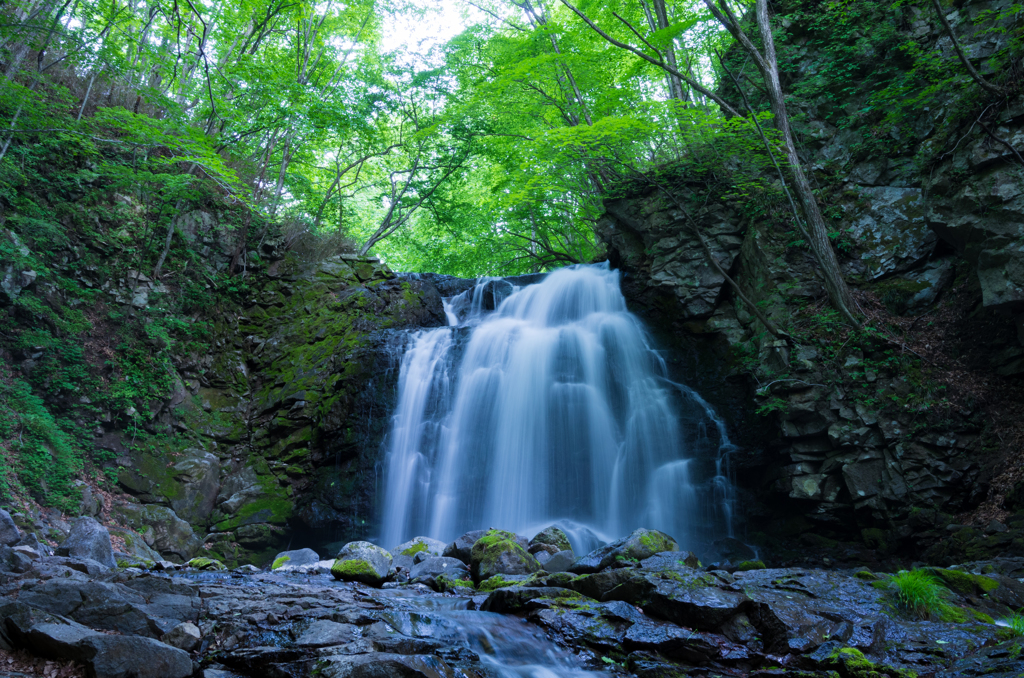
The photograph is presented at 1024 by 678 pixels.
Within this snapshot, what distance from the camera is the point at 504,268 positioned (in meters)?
19.7

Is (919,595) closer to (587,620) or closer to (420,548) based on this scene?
(587,620)

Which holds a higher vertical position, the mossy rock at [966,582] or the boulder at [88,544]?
the mossy rock at [966,582]

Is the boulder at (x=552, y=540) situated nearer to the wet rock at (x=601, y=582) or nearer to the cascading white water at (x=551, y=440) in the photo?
the cascading white water at (x=551, y=440)

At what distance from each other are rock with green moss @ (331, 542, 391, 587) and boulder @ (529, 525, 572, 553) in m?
2.17

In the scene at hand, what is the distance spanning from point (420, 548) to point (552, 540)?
80.8 inches

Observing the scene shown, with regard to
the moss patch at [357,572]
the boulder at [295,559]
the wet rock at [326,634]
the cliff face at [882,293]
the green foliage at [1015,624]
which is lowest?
the boulder at [295,559]

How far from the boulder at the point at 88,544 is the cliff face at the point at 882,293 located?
9.81 m

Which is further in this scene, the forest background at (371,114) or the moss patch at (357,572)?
the forest background at (371,114)

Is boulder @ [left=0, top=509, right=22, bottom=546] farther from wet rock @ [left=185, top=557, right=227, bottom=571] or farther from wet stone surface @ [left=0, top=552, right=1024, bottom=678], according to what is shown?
wet rock @ [left=185, top=557, right=227, bottom=571]

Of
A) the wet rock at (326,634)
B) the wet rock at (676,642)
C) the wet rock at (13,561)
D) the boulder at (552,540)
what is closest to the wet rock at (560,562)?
the boulder at (552,540)

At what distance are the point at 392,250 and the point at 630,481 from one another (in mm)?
17336

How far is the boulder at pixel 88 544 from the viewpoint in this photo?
6052mm

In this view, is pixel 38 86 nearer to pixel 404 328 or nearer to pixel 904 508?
pixel 404 328

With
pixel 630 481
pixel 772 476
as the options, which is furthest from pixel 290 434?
pixel 772 476
